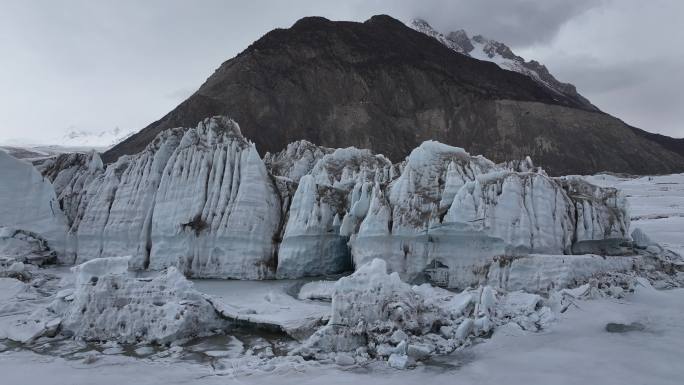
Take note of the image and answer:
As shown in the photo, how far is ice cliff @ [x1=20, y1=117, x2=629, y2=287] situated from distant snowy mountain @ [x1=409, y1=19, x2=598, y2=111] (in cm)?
14097

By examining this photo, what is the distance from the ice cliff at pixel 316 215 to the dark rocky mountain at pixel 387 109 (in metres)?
57.9

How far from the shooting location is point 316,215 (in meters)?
19.4

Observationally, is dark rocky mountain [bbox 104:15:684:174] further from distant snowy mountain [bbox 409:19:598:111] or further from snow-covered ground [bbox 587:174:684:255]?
distant snowy mountain [bbox 409:19:598:111]

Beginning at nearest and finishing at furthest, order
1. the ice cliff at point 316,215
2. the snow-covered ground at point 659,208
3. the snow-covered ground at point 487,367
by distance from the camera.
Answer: the snow-covered ground at point 487,367
the ice cliff at point 316,215
the snow-covered ground at point 659,208

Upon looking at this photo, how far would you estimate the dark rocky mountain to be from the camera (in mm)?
83500

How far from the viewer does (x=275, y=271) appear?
19406 mm

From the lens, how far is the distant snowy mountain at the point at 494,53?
504 ft

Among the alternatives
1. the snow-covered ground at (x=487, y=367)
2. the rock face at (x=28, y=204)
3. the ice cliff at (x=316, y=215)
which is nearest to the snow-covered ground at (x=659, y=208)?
the ice cliff at (x=316, y=215)

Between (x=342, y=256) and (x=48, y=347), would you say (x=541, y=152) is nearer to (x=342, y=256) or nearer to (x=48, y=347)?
(x=342, y=256)

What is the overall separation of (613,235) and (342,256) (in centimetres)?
1032

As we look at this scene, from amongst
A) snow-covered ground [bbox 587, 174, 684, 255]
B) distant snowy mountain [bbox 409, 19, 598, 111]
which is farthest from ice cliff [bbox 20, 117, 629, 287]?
distant snowy mountain [bbox 409, 19, 598, 111]

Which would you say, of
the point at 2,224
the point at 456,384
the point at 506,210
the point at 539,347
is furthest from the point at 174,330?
the point at 2,224

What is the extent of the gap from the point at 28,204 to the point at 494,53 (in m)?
166

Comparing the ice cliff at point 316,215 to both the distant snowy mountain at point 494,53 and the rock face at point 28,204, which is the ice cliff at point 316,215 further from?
the distant snowy mountain at point 494,53
